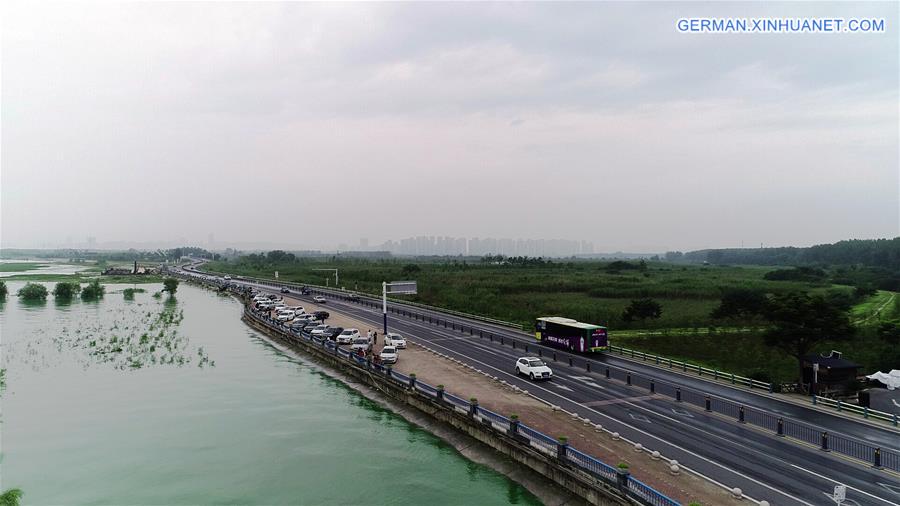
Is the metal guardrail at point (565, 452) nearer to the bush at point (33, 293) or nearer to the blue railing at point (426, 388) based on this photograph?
the blue railing at point (426, 388)

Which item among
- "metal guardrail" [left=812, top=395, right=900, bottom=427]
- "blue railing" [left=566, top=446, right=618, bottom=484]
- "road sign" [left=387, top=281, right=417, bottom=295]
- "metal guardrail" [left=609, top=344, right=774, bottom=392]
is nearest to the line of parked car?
"road sign" [left=387, top=281, right=417, bottom=295]

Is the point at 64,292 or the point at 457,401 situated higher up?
the point at 64,292

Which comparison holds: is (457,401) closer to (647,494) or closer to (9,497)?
(647,494)

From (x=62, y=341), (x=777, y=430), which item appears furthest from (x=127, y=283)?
(x=777, y=430)

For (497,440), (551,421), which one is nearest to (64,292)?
(497,440)

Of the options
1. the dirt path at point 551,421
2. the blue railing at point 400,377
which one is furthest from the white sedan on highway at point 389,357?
the blue railing at point 400,377

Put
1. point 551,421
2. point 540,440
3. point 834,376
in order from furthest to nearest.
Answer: point 834,376
point 551,421
point 540,440
